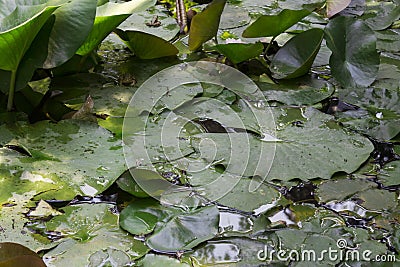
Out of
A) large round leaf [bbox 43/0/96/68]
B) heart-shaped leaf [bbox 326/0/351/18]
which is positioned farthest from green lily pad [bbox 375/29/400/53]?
large round leaf [bbox 43/0/96/68]

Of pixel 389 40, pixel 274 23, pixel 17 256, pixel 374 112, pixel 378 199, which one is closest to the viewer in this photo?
pixel 17 256

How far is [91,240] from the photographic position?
91 centimetres

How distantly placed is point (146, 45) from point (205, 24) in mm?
163

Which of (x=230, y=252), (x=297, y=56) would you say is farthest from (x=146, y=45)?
(x=230, y=252)

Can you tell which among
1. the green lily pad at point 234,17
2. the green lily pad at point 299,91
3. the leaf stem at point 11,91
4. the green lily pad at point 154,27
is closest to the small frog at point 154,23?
the green lily pad at point 154,27

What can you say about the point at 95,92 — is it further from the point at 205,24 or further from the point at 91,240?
the point at 91,240

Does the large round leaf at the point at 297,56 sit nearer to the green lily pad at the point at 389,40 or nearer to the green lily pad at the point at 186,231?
the green lily pad at the point at 389,40

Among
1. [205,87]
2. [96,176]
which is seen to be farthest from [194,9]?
[96,176]

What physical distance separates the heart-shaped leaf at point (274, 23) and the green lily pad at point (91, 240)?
2.08 feet

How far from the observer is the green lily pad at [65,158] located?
3.35 ft

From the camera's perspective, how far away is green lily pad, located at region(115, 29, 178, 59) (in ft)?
4.71

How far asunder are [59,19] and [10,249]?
1.87 ft

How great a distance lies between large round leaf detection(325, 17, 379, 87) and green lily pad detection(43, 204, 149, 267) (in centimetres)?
69

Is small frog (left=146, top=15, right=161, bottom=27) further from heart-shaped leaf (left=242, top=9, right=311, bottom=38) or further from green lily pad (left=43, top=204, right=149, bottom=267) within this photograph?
green lily pad (left=43, top=204, right=149, bottom=267)
